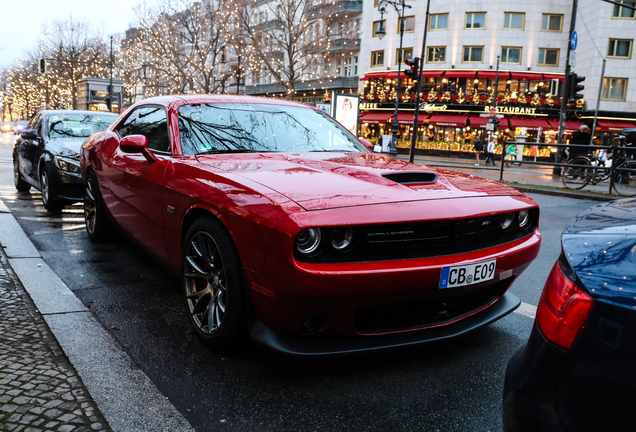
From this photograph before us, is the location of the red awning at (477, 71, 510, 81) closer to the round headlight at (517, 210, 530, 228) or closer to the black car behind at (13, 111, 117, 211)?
the black car behind at (13, 111, 117, 211)

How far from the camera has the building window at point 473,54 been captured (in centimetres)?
4169

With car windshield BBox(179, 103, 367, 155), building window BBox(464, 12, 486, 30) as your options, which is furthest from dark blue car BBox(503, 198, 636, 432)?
building window BBox(464, 12, 486, 30)

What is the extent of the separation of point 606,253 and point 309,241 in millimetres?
1334

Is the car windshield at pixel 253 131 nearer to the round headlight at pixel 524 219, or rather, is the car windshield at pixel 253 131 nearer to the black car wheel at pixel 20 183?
the round headlight at pixel 524 219

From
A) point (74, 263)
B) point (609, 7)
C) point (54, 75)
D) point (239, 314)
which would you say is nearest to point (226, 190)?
point (239, 314)

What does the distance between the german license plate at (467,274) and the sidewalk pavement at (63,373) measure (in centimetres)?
131

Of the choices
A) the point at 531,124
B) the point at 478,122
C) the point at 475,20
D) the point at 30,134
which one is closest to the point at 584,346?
the point at 30,134

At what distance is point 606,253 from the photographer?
1.31m

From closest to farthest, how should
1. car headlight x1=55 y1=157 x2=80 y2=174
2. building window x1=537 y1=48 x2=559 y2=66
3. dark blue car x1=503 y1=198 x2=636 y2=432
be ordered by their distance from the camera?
1. dark blue car x1=503 y1=198 x2=636 y2=432
2. car headlight x1=55 y1=157 x2=80 y2=174
3. building window x1=537 y1=48 x2=559 y2=66

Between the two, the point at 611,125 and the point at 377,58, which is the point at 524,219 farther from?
the point at 377,58

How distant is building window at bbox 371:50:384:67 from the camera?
4509 cm

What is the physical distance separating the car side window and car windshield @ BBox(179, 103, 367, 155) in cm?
19

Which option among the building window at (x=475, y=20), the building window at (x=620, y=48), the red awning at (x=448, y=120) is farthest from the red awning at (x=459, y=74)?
the building window at (x=620, y=48)

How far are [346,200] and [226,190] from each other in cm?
66
